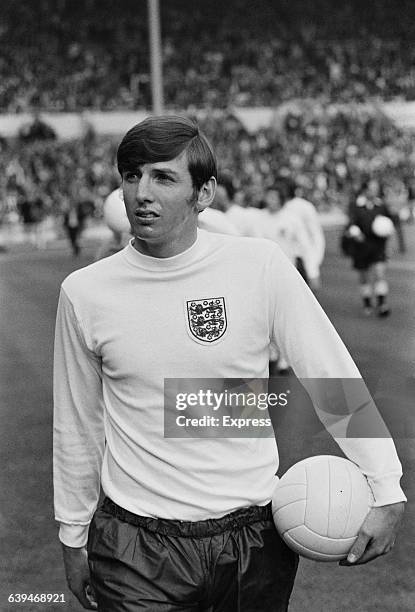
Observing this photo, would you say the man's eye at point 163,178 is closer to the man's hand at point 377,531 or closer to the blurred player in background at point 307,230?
the man's hand at point 377,531

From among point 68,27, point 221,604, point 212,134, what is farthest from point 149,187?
point 68,27

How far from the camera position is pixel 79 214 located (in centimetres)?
2417

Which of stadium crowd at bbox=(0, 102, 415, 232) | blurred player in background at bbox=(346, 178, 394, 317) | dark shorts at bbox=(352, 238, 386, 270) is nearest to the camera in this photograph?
blurred player in background at bbox=(346, 178, 394, 317)

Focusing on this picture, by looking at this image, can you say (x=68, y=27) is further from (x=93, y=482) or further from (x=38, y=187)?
(x=93, y=482)

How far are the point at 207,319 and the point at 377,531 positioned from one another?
56cm

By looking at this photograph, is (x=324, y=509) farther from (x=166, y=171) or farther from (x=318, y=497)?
(x=166, y=171)

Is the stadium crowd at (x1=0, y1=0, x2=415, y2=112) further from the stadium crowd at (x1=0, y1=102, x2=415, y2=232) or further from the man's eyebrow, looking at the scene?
the man's eyebrow

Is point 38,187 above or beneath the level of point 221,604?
beneath

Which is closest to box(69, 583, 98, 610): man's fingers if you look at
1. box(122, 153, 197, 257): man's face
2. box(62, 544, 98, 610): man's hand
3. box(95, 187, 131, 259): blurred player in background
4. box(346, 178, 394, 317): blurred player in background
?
box(62, 544, 98, 610): man's hand

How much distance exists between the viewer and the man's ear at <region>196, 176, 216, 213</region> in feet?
7.40

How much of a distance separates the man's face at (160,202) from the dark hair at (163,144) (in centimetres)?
2

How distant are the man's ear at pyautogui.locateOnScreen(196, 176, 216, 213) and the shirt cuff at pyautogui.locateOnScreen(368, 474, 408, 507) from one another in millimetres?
698

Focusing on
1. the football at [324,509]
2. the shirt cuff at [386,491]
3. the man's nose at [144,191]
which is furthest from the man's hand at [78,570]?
the man's nose at [144,191]

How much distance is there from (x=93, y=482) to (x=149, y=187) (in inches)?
27.2
